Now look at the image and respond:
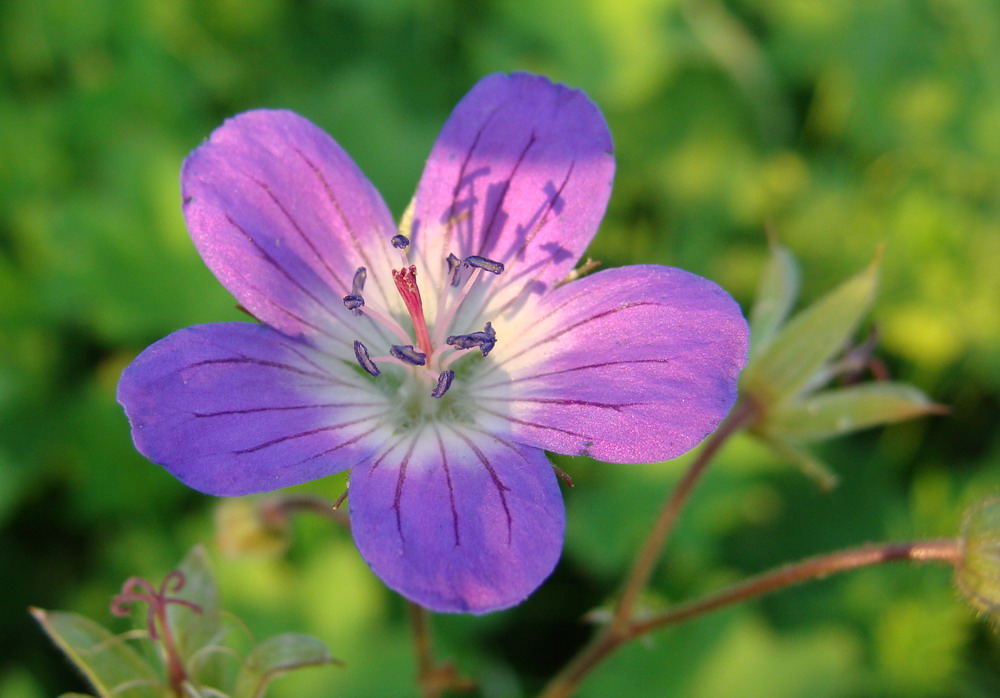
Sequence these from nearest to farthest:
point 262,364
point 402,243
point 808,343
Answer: point 262,364 → point 402,243 → point 808,343

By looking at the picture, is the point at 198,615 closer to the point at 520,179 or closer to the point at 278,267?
the point at 278,267

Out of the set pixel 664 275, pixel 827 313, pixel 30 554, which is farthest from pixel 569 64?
pixel 30 554

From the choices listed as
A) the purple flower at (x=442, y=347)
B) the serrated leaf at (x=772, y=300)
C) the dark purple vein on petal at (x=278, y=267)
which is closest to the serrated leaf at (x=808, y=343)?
the serrated leaf at (x=772, y=300)

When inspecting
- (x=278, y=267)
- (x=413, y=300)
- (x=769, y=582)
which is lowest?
(x=769, y=582)

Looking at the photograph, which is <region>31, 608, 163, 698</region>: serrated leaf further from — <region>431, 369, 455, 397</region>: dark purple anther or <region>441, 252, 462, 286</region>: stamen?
<region>441, 252, 462, 286</region>: stamen

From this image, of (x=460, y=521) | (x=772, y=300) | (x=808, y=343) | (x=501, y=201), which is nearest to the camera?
(x=460, y=521)

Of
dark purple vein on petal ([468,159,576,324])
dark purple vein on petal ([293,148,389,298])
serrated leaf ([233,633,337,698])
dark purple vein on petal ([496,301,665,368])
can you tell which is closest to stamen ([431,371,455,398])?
dark purple vein on petal ([496,301,665,368])

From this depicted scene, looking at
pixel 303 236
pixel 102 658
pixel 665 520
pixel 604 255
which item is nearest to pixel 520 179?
pixel 303 236

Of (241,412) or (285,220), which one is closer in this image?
(241,412)
